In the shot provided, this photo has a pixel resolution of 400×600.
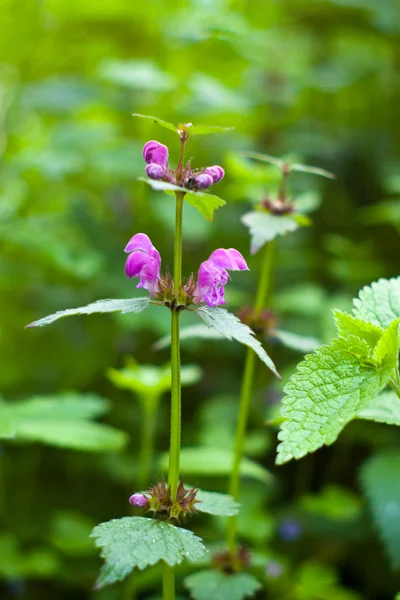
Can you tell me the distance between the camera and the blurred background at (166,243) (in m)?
1.94

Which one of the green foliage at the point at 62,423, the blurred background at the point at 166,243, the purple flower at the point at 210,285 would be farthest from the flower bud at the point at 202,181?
the green foliage at the point at 62,423

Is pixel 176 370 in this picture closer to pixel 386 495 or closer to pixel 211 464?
pixel 211 464

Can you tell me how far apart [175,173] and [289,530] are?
1.37 m

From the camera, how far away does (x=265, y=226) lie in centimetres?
122

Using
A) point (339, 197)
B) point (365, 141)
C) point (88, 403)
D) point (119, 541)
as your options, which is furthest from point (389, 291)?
point (365, 141)

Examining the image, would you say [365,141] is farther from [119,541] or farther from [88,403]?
[119,541]

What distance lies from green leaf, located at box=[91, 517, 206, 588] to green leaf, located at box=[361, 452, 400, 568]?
873 mm

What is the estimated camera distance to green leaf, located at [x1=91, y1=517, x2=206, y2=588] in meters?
0.80

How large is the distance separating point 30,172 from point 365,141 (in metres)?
1.87

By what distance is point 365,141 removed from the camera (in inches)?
138

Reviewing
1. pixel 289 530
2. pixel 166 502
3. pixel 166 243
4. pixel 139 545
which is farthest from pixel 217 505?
pixel 166 243

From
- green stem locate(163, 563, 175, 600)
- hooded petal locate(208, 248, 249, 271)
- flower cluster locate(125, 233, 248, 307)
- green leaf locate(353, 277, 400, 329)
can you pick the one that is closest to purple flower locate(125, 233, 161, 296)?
flower cluster locate(125, 233, 248, 307)

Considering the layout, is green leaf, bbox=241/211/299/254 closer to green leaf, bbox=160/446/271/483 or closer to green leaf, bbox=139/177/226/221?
green leaf, bbox=139/177/226/221

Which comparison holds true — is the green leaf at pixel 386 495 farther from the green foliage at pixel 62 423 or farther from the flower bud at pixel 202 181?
the flower bud at pixel 202 181
